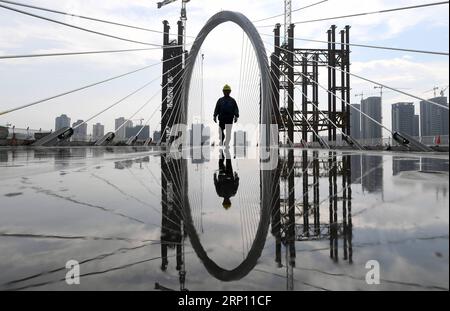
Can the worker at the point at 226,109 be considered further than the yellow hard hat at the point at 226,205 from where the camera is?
Yes

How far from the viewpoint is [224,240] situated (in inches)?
81.0

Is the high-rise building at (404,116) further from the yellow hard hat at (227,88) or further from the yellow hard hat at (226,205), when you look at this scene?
the yellow hard hat at (226,205)

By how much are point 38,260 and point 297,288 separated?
4.57 feet

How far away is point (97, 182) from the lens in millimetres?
4012

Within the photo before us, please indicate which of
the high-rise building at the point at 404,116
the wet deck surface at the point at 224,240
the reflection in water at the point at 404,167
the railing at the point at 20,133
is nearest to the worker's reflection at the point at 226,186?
the wet deck surface at the point at 224,240

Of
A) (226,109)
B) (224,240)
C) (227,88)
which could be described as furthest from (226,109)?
(224,240)

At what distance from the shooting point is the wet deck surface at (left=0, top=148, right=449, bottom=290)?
4.85 feet

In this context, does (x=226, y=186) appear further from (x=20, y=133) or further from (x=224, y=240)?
(x=20, y=133)

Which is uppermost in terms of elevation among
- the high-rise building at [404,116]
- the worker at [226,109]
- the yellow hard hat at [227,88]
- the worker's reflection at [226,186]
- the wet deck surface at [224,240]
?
the high-rise building at [404,116]

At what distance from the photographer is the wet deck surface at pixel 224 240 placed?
58.2 inches

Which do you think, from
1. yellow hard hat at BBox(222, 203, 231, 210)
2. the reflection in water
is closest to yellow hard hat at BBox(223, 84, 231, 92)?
the reflection in water

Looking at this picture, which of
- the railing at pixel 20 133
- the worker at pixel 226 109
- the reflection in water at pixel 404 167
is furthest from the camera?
the railing at pixel 20 133

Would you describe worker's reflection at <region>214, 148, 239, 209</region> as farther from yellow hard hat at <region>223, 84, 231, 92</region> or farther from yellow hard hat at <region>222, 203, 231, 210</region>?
yellow hard hat at <region>223, 84, 231, 92</region>

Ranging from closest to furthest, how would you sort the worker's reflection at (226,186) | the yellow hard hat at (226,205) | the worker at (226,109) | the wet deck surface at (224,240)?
the wet deck surface at (224,240) → the yellow hard hat at (226,205) → the worker's reflection at (226,186) → the worker at (226,109)
